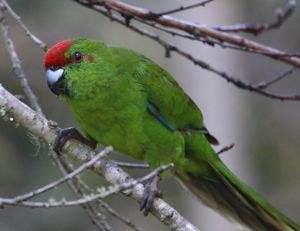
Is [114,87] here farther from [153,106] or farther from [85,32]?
[85,32]

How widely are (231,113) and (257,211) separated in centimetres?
501

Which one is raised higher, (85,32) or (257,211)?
(85,32)

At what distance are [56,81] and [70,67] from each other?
13 cm

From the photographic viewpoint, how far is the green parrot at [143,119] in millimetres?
3855

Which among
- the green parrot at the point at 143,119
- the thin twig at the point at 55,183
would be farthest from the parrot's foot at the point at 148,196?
the thin twig at the point at 55,183

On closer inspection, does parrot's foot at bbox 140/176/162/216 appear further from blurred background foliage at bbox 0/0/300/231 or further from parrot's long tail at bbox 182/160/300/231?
blurred background foliage at bbox 0/0/300/231

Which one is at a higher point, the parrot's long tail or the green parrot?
the green parrot

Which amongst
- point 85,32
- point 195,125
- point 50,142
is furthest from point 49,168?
point 50,142

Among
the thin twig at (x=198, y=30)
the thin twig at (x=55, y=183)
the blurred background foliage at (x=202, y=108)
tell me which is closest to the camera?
the thin twig at (x=55, y=183)

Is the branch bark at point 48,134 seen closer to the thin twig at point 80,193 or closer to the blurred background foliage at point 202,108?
the thin twig at point 80,193

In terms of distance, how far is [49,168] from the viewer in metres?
7.49

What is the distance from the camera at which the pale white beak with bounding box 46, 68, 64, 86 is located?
3.77 m

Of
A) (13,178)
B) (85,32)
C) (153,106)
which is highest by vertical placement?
(85,32)

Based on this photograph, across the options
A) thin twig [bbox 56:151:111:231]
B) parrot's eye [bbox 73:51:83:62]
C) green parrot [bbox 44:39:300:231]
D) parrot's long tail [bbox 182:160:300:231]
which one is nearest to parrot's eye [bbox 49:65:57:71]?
green parrot [bbox 44:39:300:231]
